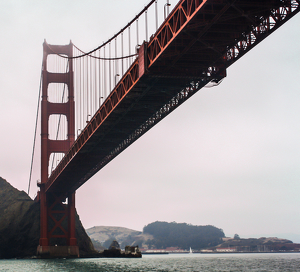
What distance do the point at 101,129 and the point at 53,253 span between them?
30.6m

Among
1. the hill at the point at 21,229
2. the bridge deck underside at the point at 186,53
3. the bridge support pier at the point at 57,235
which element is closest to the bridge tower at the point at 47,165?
the bridge support pier at the point at 57,235

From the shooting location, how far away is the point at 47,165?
62781mm

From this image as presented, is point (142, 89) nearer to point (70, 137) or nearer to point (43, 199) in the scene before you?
point (70, 137)

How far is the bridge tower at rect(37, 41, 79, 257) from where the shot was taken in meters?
62.6

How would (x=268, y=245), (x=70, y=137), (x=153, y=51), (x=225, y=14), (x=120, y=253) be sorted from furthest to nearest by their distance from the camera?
(x=268, y=245)
(x=120, y=253)
(x=70, y=137)
(x=153, y=51)
(x=225, y=14)

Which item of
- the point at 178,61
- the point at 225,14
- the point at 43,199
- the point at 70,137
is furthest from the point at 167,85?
the point at 43,199

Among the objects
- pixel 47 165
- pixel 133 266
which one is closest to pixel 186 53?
pixel 133 266

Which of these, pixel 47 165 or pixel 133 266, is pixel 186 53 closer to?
pixel 133 266

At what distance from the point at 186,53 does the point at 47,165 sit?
140 feet

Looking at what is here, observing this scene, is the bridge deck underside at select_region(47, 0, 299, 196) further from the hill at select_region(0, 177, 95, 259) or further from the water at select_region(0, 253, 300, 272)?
the hill at select_region(0, 177, 95, 259)

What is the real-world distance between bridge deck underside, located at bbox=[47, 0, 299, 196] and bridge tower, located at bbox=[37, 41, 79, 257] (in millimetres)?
25709

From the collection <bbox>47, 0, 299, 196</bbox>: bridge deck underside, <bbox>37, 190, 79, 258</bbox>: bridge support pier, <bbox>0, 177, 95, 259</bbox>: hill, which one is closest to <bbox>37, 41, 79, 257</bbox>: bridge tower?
<bbox>37, 190, 79, 258</bbox>: bridge support pier

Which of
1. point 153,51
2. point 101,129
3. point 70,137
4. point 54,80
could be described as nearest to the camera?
point 153,51

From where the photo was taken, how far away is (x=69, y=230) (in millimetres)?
64000
